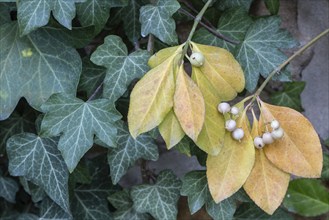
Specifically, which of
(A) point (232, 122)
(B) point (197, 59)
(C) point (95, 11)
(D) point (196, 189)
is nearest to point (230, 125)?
(A) point (232, 122)

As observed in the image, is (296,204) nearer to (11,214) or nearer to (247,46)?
(247,46)

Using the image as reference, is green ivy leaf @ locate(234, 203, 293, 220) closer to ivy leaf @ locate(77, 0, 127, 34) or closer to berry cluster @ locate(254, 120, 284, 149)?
berry cluster @ locate(254, 120, 284, 149)

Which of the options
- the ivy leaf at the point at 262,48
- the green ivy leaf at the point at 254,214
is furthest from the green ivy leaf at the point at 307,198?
the ivy leaf at the point at 262,48

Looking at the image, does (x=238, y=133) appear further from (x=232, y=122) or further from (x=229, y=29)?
(x=229, y=29)

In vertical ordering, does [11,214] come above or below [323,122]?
below

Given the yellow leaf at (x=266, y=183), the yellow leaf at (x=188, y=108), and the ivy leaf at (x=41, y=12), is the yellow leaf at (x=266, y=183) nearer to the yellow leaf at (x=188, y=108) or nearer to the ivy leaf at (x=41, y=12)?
the yellow leaf at (x=188, y=108)

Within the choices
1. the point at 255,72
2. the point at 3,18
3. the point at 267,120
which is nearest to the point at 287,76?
the point at 255,72
